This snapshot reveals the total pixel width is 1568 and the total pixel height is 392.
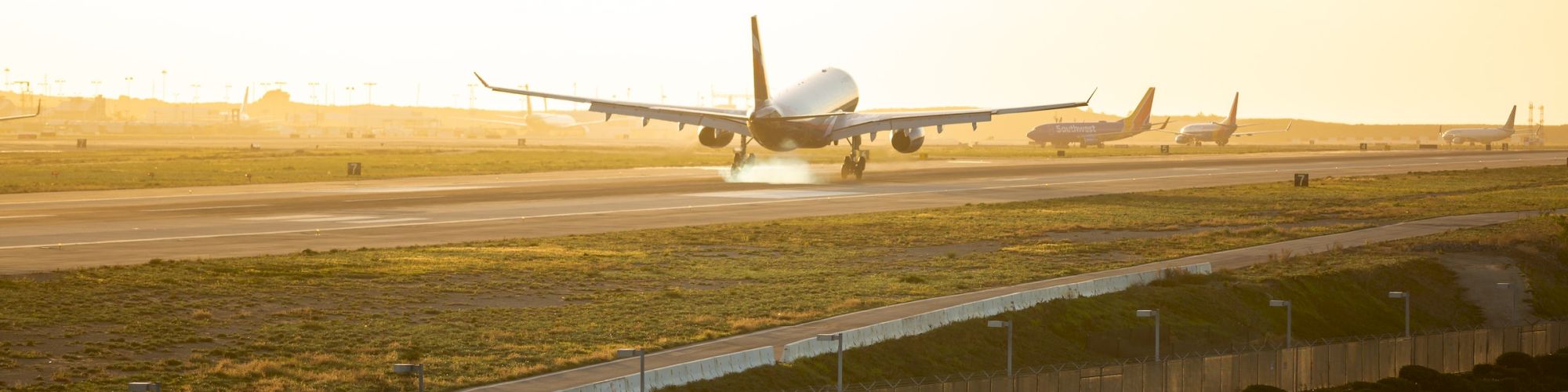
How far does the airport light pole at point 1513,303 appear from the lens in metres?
49.9

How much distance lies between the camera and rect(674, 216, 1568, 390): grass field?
31562mm

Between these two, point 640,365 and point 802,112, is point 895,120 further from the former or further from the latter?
point 640,365

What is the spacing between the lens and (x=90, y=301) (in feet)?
109

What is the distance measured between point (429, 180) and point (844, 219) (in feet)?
115

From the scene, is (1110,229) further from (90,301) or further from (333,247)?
(90,301)

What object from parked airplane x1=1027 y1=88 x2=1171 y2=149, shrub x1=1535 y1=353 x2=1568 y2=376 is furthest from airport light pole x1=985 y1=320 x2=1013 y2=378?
parked airplane x1=1027 y1=88 x2=1171 y2=149

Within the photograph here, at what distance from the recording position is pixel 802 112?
8325 cm

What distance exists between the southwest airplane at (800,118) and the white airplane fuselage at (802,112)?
40 mm

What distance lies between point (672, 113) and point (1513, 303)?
44969mm

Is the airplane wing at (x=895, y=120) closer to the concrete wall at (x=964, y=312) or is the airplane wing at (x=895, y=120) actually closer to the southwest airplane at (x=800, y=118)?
the southwest airplane at (x=800, y=118)

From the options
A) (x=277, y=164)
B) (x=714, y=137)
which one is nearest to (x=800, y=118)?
(x=714, y=137)

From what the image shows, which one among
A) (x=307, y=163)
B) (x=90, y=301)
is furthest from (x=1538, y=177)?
(x=90, y=301)

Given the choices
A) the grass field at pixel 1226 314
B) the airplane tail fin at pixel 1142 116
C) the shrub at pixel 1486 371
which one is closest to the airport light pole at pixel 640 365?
the grass field at pixel 1226 314

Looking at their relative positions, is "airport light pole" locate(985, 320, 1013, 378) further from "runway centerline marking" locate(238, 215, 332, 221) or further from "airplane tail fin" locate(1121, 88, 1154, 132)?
"airplane tail fin" locate(1121, 88, 1154, 132)
